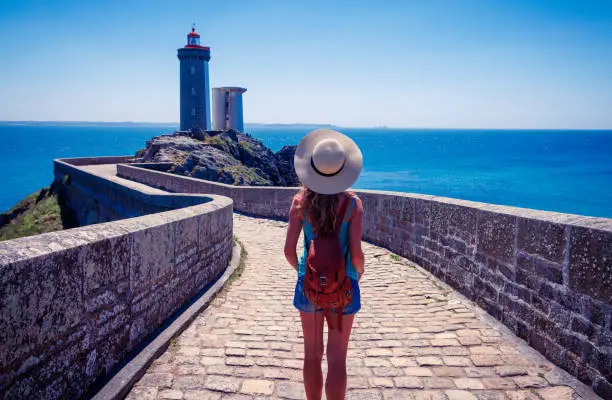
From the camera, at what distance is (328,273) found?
2572mm

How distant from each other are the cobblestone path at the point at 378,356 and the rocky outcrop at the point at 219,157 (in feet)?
72.0

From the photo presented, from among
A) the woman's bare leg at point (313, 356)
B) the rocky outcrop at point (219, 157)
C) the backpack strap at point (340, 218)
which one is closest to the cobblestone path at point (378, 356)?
the woman's bare leg at point (313, 356)

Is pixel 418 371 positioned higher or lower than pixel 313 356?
lower

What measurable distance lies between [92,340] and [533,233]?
12.5 ft

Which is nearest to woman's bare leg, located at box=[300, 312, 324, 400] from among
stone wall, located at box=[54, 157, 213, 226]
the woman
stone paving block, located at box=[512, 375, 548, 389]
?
the woman

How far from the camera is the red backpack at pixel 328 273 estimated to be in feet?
8.46

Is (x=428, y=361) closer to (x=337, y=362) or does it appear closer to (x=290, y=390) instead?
(x=290, y=390)

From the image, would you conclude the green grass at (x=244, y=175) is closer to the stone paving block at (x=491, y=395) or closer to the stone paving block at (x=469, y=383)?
the stone paving block at (x=469, y=383)

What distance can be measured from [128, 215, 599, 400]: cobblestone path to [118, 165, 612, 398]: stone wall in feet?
0.57

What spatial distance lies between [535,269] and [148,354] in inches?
137

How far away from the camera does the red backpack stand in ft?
8.46

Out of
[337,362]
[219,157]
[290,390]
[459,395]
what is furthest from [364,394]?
[219,157]

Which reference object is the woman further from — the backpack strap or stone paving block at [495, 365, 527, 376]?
stone paving block at [495, 365, 527, 376]

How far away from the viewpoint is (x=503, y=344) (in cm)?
424
